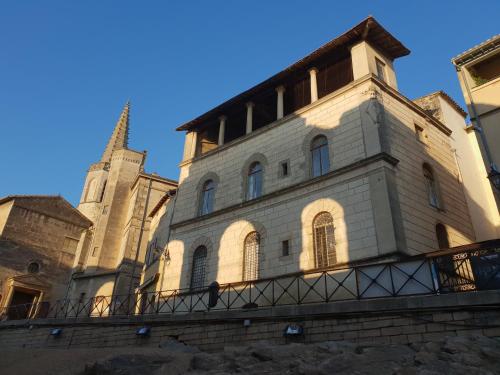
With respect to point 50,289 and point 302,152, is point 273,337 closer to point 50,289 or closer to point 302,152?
point 302,152

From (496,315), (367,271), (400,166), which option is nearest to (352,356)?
(496,315)

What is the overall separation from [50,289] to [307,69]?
78.9 ft

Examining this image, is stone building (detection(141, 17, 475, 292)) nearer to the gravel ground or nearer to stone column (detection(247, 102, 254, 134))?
stone column (detection(247, 102, 254, 134))

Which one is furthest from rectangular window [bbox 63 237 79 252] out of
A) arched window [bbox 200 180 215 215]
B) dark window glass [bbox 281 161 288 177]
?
dark window glass [bbox 281 161 288 177]

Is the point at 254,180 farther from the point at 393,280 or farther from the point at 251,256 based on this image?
the point at 393,280

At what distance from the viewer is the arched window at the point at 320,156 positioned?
1709 centimetres

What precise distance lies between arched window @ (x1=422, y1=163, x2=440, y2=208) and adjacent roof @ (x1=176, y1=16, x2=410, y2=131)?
5884mm

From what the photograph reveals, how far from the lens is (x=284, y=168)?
732 inches

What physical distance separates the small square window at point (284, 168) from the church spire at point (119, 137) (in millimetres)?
40839

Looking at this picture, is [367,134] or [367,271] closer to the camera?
[367,271]

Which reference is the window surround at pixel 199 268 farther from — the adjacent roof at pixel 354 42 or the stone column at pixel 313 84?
the stone column at pixel 313 84

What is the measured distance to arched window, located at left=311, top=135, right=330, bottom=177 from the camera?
17.1m

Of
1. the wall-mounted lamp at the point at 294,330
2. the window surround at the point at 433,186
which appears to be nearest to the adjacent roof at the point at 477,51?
the window surround at the point at 433,186

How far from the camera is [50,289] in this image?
3067 cm
